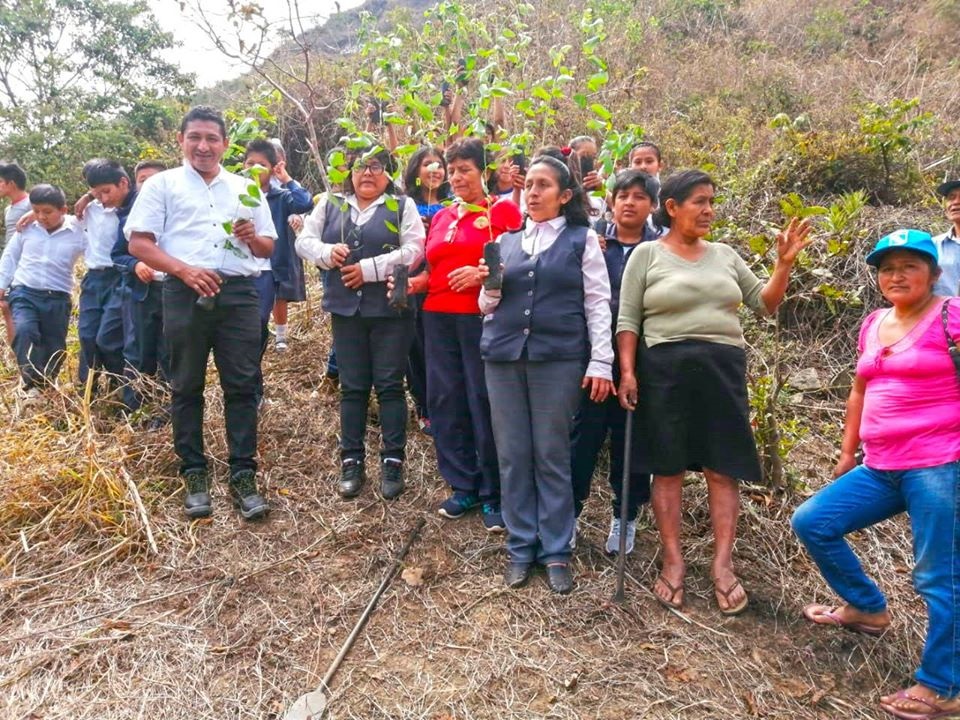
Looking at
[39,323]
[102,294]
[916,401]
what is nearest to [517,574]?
[916,401]

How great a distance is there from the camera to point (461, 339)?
338 cm

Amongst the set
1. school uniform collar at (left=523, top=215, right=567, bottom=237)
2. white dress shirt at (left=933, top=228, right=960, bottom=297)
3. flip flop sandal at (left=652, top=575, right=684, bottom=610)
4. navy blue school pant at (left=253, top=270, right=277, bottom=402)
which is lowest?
flip flop sandal at (left=652, top=575, right=684, bottom=610)

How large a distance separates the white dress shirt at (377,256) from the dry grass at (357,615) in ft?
3.90

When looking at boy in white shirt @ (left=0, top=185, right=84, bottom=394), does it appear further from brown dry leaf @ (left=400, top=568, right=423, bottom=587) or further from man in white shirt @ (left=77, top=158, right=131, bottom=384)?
brown dry leaf @ (left=400, top=568, right=423, bottom=587)

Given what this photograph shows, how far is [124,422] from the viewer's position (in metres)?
4.11

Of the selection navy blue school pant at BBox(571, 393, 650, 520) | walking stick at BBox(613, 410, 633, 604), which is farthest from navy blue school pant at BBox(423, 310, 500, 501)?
walking stick at BBox(613, 410, 633, 604)

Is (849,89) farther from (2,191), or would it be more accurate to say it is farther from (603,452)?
(2,191)

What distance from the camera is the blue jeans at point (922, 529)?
2.41 metres

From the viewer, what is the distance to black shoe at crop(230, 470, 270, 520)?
346 cm

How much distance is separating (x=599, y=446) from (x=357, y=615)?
51.1 inches

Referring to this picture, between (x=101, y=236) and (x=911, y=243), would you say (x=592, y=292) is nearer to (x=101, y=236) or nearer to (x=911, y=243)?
(x=911, y=243)

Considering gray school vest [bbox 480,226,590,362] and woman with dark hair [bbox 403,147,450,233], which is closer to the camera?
gray school vest [bbox 480,226,590,362]

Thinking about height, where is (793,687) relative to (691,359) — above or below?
below

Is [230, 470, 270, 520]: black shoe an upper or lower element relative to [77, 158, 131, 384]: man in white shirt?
lower
